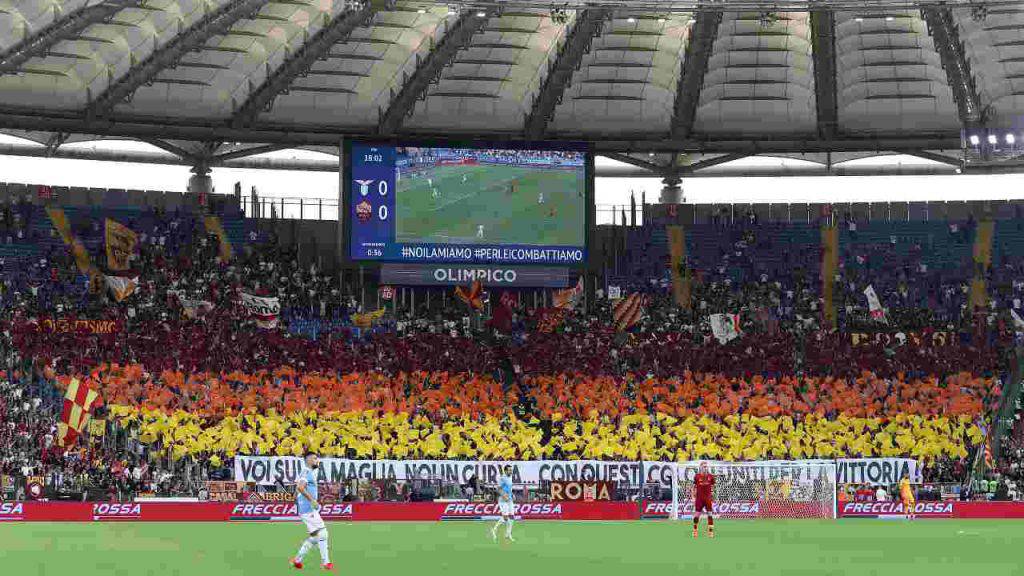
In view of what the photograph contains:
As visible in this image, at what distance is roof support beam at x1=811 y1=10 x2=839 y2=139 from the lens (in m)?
50.4

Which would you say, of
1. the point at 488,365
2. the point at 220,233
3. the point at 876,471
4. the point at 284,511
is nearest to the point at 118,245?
the point at 220,233

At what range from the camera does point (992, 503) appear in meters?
44.2

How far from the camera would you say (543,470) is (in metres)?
46.3

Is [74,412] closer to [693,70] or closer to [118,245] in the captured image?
[118,245]

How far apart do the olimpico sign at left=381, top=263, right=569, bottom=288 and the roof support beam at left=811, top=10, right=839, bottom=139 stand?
12822mm

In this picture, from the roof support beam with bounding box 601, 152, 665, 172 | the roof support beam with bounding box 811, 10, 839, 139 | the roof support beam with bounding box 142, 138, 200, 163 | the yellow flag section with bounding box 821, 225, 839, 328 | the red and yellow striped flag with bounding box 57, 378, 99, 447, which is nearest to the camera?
the red and yellow striped flag with bounding box 57, 378, 99, 447

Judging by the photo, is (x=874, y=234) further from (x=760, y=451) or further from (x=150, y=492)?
(x=150, y=492)

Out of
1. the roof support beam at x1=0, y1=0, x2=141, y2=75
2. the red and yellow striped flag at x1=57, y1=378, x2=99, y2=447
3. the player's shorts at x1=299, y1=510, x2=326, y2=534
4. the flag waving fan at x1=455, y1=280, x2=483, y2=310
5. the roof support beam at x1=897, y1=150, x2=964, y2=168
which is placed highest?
the roof support beam at x1=0, y1=0, x2=141, y2=75

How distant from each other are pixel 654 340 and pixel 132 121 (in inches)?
929

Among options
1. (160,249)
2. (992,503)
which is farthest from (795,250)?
(160,249)

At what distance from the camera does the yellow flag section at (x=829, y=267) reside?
62812mm

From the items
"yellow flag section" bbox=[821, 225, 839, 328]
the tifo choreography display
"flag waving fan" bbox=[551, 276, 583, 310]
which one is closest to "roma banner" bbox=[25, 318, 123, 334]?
the tifo choreography display

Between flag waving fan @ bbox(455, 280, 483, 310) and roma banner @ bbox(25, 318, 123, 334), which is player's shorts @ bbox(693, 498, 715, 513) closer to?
flag waving fan @ bbox(455, 280, 483, 310)

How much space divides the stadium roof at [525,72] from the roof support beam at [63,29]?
10 cm
